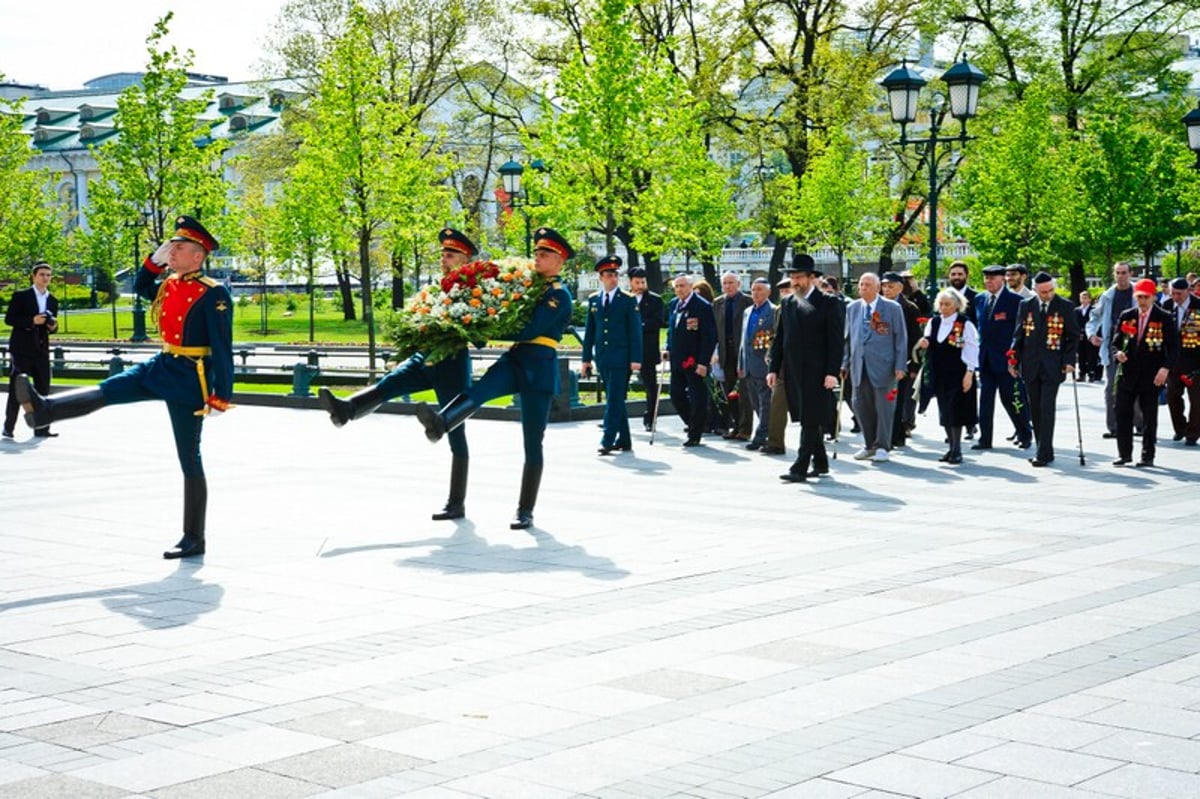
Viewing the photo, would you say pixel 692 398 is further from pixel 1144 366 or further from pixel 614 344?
pixel 1144 366

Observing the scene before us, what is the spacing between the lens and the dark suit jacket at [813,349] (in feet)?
48.0

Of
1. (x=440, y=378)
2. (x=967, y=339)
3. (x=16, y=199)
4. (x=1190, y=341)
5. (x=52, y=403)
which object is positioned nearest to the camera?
(x=52, y=403)

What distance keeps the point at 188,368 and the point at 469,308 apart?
78.5 inches

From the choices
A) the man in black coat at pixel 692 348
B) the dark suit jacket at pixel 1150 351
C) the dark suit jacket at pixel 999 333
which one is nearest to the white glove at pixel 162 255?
the man in black coat at pixel 692 348

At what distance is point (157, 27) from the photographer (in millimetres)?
40375

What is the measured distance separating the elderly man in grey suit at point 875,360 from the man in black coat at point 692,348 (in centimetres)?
202

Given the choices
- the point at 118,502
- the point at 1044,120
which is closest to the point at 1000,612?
the point at 118,502

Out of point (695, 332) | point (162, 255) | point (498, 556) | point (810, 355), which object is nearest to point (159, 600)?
point (498, 556)

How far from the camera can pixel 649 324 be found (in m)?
19.0

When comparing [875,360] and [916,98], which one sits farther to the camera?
[916,98]

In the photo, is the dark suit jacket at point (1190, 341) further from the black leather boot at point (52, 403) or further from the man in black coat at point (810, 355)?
the black leather boot at point (52, 403)

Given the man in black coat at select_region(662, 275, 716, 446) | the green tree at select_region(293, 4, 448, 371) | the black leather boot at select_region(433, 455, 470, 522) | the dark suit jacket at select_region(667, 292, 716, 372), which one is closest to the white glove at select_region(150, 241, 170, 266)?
the black leather boot at select_region(433, 455, 470, 522)

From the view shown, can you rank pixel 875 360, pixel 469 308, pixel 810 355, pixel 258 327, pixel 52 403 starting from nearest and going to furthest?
pixel 52 403 < pixel 469 308 < pixel 810 355 < pixel 875 360 < pixel 258 327

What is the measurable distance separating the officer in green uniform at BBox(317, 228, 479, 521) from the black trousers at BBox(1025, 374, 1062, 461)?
622cm
